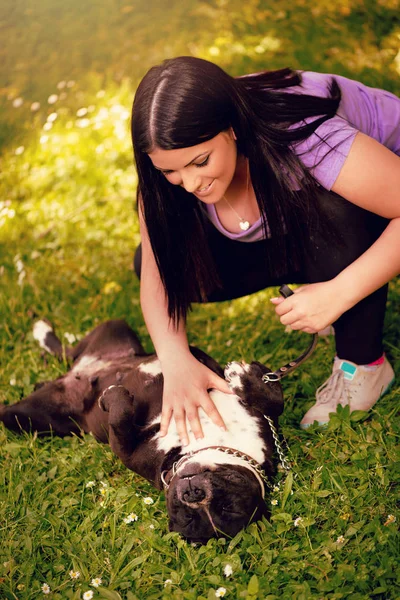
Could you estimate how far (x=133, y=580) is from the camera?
2088 millimetres

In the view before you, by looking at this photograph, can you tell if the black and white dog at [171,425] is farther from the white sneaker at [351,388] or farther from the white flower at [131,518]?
the white sneaker at [351,388]

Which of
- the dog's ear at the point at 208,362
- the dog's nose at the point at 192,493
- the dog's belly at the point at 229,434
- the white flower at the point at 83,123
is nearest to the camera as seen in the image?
the dog's nose at the point at 192,493

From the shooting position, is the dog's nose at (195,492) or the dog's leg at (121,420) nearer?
the dog's nose at (195,492)

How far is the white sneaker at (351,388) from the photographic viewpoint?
2521 millimetres

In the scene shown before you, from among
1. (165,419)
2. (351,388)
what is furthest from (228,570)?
(351,388)

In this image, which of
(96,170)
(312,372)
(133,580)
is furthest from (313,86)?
(96,170)

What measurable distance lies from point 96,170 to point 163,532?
8.71ft

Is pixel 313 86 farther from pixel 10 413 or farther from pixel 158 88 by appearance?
pixel 10 413

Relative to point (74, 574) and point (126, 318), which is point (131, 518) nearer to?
point (74, 574)

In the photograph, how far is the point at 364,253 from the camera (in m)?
2.26

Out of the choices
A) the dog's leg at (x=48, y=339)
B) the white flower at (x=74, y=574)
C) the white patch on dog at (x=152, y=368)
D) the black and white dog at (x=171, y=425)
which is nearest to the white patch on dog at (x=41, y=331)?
the dog's leg at (x=48, y=339)

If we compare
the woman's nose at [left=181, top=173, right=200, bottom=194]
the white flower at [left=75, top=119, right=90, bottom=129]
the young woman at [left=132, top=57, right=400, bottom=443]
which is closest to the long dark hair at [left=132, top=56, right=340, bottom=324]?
the young woman at [left=132, top=57, right=400, bottom=443]

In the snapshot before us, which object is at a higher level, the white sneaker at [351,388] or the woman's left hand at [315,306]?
the woman's left hand at [315,306]

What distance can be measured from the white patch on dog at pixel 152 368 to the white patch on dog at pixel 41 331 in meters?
0.79
